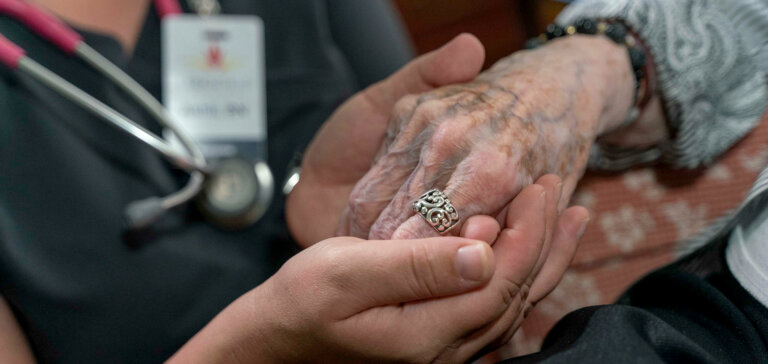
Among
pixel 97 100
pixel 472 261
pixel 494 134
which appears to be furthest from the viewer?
pixel 97 100

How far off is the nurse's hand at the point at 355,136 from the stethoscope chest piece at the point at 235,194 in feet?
0.31

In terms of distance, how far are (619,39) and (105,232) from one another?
0.67 metres

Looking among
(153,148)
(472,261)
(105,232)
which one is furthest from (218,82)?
(472,261)

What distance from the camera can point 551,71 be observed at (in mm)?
611

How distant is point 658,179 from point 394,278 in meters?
0.46

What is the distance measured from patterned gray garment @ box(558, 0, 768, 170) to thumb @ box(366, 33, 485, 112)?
228 millimetres

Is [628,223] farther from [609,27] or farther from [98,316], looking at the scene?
Result: [98,316]

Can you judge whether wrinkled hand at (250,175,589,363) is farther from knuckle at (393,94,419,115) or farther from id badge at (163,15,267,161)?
id badge at (163,15,267,161)

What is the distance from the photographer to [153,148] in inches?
29.5

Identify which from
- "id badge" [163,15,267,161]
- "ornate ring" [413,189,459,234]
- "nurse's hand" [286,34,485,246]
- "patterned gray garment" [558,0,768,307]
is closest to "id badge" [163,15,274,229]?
"id badge" [163,15,267,161]

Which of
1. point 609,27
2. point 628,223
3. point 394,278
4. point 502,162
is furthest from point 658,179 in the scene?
point 394,278

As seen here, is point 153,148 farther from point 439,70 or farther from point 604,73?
point 604,73

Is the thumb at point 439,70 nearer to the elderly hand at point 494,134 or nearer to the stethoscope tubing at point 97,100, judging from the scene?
the elderly hand at point 494,134

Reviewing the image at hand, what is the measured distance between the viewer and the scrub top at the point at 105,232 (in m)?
0.68
